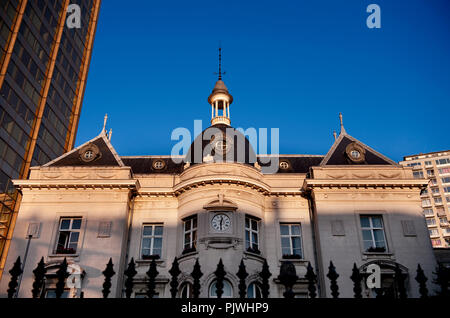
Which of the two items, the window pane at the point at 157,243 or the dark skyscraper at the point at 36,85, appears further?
the dark skyscraper at the point at 36,85

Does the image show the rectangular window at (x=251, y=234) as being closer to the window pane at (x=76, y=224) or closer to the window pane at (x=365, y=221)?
the window pane at (x=365, y=221)

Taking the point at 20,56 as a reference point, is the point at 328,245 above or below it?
below

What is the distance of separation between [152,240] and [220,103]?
41.9 feet

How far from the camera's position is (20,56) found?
40.5 metres

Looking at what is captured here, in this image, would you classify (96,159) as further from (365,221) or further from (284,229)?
(365,221)

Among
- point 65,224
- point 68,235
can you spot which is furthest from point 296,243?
point 65,224

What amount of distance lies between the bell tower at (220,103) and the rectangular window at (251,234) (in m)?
9.14

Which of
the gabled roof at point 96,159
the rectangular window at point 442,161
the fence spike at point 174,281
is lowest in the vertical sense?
the fence spike at point 174,281

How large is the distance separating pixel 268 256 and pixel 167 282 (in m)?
5.60

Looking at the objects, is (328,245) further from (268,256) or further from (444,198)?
(444,198)

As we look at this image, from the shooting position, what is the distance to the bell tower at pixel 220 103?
1214 inches

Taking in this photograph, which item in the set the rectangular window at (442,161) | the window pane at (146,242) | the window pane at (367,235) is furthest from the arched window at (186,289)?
the rectangular window at (442,161)

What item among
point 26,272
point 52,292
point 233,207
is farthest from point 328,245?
point 26,272
